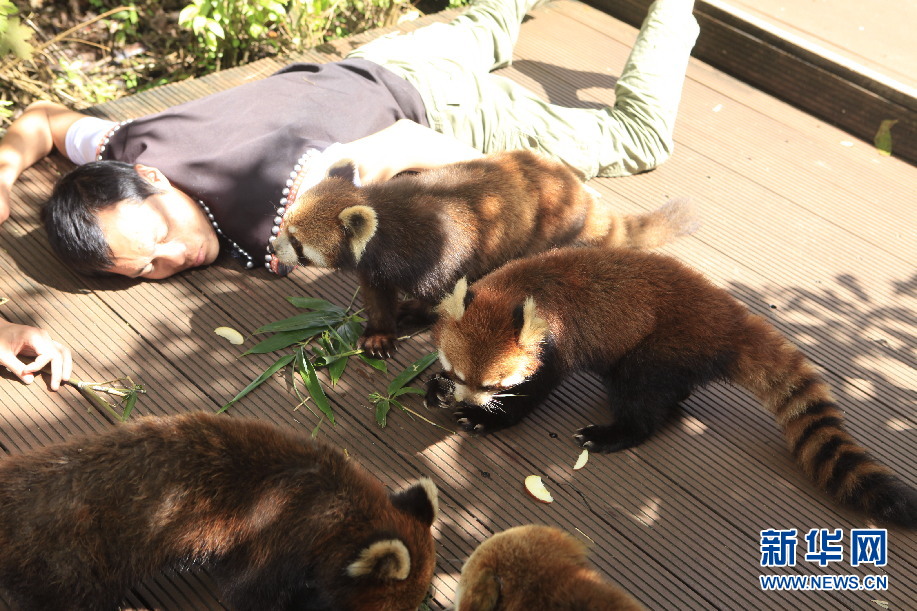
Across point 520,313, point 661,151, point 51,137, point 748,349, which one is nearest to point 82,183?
point 51,137

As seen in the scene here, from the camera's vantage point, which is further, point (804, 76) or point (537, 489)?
point (804, 76)

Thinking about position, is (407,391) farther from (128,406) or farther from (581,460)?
(128,406)

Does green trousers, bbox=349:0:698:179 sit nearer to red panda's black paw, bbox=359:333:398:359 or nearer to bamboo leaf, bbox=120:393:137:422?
red panda's black paw, bbox=359:333:398:359

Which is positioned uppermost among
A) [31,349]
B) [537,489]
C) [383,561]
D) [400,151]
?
[400,151]

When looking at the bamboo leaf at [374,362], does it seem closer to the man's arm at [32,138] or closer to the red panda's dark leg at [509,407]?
the red panda's dark leg at [509,407]

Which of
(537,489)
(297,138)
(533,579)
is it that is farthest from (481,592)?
(297,138)

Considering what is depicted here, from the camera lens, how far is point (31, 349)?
10.4ft

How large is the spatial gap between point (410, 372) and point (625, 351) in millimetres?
1003

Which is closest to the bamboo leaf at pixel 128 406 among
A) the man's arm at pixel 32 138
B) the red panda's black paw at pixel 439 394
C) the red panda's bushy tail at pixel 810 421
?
the red panda's black paw at pixel 439 394

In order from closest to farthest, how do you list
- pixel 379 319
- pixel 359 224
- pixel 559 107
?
pixel 359 224, pixel 379 319, pixel 559 107

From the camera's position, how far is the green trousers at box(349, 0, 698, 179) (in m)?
4.54

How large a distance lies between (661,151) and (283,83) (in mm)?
2493

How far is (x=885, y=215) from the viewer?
15.3ft

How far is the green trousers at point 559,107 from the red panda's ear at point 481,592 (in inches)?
119
